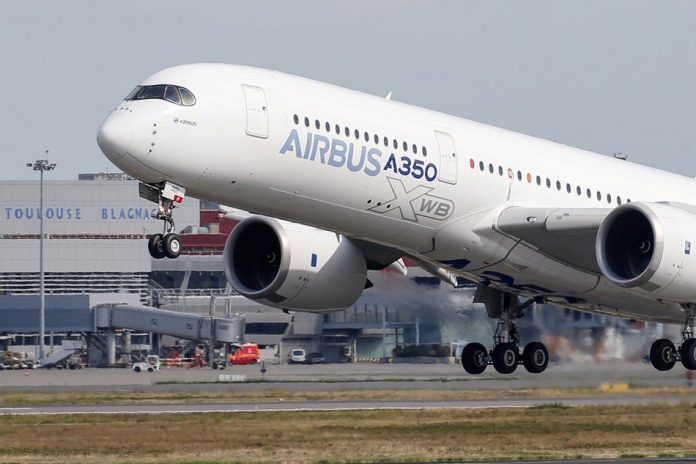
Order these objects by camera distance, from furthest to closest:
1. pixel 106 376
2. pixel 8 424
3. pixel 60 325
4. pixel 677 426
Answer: pixel 60 325
pixel 106 376
pixel 8 424
pixel 677 426

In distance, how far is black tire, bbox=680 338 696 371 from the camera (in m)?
35.4

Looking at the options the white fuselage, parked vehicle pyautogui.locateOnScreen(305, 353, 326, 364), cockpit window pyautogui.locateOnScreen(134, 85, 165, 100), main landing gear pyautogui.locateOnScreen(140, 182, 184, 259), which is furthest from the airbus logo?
parked vehicle pyautogui.locateOnScreen(305, 353, 326, 364)

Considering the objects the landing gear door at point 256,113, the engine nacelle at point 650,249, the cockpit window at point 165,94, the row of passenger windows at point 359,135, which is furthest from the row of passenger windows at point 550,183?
the cockpit window at point 165,94

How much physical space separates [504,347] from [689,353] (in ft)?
16.7

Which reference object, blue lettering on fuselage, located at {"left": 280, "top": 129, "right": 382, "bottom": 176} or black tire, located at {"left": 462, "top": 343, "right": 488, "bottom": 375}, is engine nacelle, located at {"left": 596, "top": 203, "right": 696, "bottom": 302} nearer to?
blue lettering on fuselage, located at {"left": 280, "top": 129, "right": 382, "bottom": 176}

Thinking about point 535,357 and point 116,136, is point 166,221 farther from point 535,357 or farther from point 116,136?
point 535,357

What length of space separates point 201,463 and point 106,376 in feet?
142

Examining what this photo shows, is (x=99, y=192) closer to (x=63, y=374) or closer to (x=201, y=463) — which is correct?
(x=63, y=374)

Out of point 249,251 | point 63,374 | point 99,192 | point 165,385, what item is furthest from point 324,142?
point 99,192

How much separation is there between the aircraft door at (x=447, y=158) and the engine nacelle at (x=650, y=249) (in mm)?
3784

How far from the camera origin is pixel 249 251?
1439 inches

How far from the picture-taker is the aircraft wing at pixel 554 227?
3338 centimetres

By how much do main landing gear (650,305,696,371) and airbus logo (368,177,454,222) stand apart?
7.40 meters

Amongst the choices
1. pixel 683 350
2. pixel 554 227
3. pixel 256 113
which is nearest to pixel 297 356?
pixel 683 350
